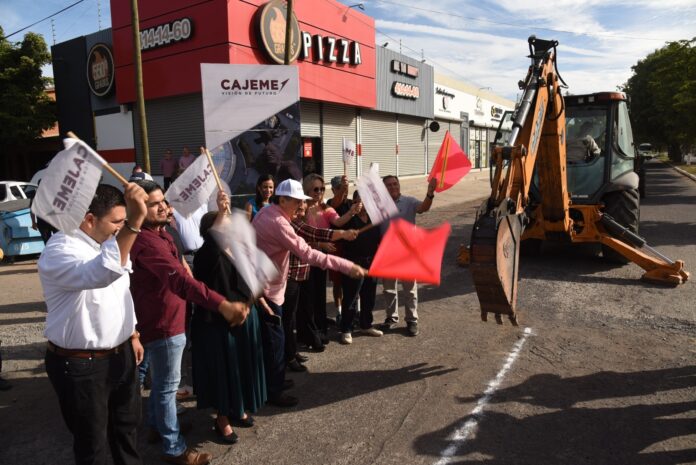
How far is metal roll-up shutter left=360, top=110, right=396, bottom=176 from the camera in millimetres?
22756

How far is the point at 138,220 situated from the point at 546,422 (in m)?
3.19

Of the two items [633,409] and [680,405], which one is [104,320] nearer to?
[633,409]

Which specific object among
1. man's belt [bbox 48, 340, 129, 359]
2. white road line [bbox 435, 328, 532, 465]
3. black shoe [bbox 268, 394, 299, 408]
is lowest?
white road line [bbox 435, 328, 532, 465]

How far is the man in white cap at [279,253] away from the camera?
4.04 meters

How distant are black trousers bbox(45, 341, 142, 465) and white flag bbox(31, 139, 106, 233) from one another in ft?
2.39

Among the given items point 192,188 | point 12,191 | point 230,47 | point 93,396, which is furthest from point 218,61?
point 93,396

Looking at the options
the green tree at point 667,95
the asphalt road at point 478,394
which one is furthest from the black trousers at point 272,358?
the green tree at point 667,95

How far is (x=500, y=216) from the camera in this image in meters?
4.55

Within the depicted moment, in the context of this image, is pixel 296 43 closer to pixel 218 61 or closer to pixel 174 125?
pixel 218 61

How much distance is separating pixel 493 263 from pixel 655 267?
177 inches

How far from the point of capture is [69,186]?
235cm

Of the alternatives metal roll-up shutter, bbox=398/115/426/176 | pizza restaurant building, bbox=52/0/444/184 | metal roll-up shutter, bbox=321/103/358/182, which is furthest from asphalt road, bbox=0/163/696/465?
metal roll-up shutter, bbox=398/115/426/176

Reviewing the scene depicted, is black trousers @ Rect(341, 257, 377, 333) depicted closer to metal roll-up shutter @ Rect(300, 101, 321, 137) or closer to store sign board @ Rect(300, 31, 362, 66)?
metal roll-up shutter @ Rect(300, 101, 321, 137)

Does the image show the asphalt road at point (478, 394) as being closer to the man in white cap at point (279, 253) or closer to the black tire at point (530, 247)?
the man in white cap at point (279, 253)
